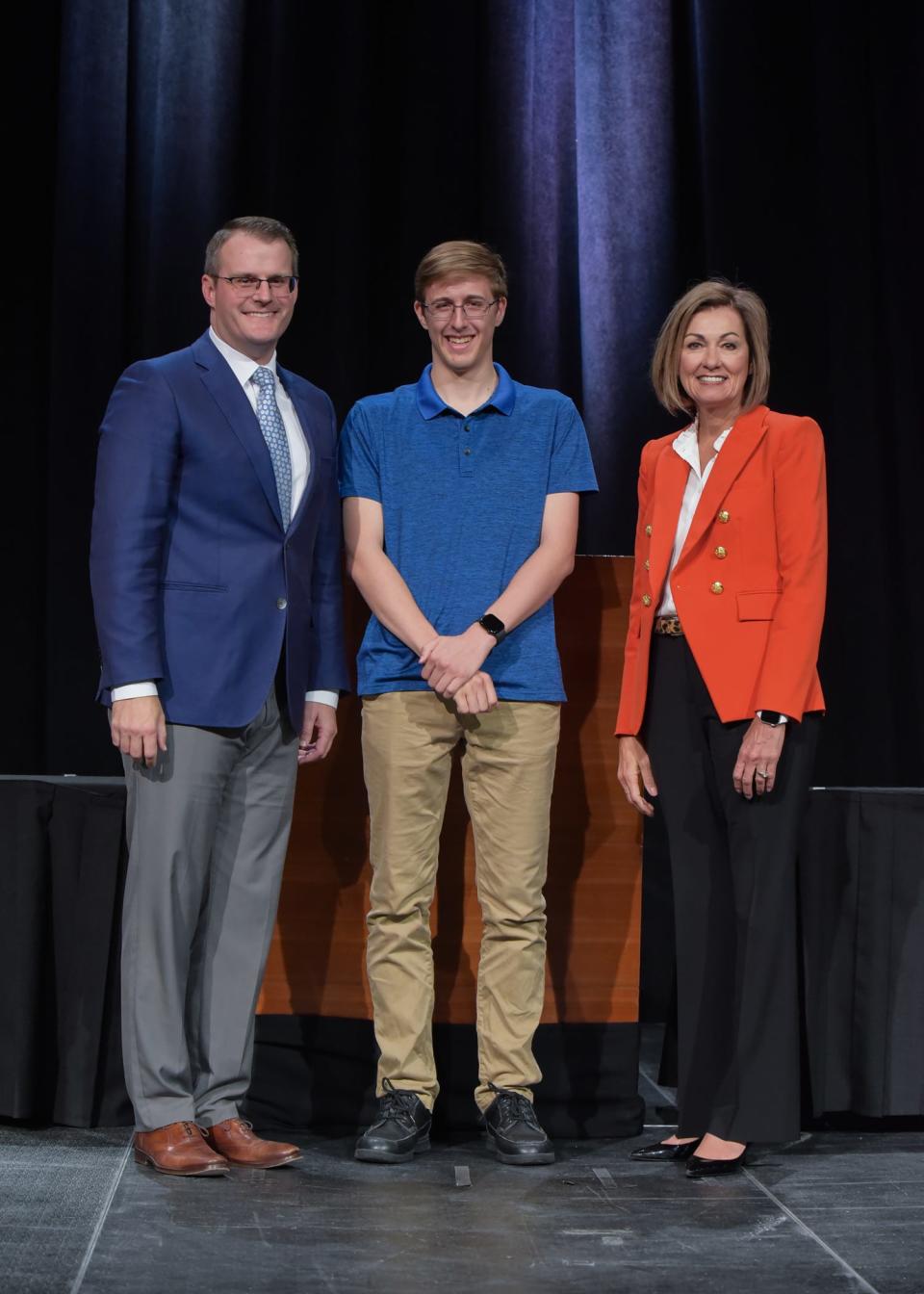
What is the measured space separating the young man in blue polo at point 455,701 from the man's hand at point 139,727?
0.42 m

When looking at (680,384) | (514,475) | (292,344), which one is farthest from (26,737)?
(680,384)

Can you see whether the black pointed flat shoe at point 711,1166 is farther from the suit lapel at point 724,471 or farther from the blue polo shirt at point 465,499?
the suit lapel at point 724,471

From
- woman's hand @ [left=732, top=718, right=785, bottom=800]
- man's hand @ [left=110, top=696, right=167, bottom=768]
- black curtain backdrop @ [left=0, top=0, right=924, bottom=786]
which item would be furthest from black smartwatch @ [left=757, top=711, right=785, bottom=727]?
black curtain backdrop @ [left=0, top=0, right=924, bottom=786]

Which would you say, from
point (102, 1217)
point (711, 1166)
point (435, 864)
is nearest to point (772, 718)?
point (435, 864)

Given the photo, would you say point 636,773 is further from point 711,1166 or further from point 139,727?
point 139,727

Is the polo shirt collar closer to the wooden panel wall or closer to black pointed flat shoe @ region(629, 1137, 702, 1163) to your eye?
the wooden panel wall

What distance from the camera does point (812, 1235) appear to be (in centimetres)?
229

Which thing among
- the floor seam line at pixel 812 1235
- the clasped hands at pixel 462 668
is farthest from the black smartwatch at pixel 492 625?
the floor seam line at pixel 812 1235

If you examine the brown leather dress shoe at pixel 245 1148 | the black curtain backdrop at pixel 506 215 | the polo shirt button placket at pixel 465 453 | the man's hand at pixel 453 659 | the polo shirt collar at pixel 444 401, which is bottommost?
the brown leather dress shoe at pixel 245 1148

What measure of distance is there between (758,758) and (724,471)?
53 centimetres

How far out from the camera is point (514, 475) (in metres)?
2.79

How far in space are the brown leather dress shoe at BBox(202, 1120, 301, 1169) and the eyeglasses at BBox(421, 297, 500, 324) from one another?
154 cm

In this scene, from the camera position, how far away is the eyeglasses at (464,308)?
277 centimetres

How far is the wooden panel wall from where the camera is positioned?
9.84 feet
